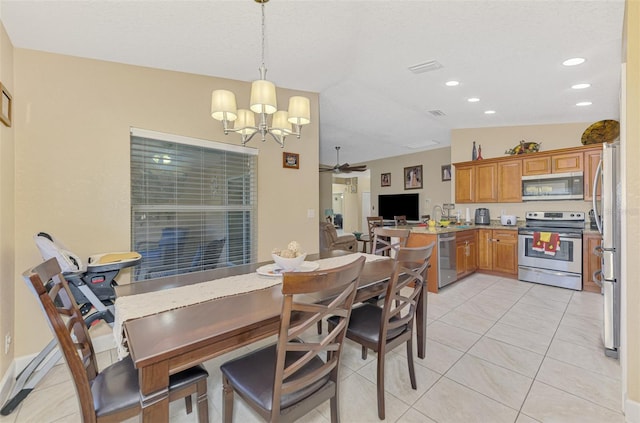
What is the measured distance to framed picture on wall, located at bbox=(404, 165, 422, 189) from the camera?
7.25 m

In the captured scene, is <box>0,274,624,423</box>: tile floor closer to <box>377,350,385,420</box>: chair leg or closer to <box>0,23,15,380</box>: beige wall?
<box>377,350,385,420</box>: chair leg

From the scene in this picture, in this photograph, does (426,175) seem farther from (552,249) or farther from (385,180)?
(552,249)

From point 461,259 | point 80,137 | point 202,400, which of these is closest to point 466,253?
point 461,259

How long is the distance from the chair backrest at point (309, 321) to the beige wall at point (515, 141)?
198 inches

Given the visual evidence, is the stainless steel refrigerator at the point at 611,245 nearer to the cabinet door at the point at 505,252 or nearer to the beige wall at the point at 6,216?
the cabinet door at the point at 505,252

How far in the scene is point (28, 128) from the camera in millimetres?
2102

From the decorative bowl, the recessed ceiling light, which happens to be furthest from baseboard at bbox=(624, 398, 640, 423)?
the recessed ceiling light

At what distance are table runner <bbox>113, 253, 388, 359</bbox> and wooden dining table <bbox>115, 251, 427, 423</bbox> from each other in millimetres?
59

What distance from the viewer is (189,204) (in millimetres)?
2922

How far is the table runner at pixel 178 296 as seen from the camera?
1.22 meters

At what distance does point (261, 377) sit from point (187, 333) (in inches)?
17.3

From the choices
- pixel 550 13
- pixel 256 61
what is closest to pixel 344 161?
pixel 256 61

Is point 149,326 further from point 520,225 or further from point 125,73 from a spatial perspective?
point 520,225

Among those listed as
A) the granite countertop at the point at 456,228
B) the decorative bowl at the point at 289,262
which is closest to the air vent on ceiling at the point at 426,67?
the granite countertop at the point at 456,228
